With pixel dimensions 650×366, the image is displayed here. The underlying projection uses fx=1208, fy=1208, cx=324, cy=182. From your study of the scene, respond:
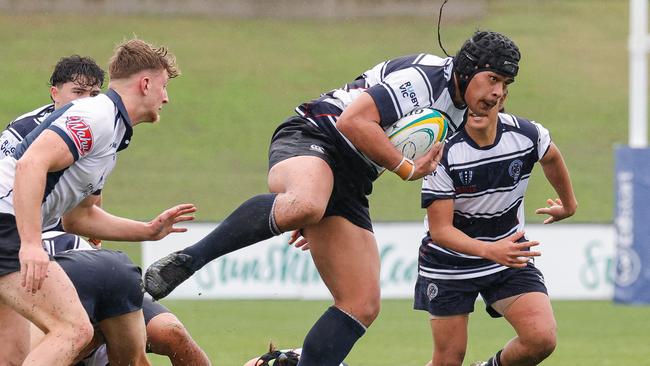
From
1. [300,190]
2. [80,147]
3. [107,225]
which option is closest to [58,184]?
[80,147]

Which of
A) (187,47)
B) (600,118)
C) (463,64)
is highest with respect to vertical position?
(463,64)

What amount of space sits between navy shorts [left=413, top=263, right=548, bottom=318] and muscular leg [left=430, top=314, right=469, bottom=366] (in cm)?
5

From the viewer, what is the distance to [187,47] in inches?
1180

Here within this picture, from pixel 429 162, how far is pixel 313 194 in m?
0.66

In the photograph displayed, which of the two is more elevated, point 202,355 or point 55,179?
point 55,179

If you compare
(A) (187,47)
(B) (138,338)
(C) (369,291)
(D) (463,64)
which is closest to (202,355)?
(B) (138,338)

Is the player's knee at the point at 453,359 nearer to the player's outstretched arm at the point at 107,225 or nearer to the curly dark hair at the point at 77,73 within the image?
the player's outstretched arm at the point at 107,225

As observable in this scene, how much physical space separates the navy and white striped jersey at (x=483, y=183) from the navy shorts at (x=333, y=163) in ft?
1.73

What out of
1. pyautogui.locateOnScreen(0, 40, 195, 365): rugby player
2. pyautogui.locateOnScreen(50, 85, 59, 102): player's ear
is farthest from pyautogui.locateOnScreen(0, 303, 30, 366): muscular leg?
pyautogui.locateOnScreen(50, 85, 59, 102): player's ear

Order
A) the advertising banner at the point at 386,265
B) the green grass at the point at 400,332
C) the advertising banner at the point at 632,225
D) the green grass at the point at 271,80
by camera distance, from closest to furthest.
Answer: the green grass at the point at 400,332 < the advertising banner at the point at 386,265 < the advertising banner at the point at 632,225 < the green grass at the point at 271,80

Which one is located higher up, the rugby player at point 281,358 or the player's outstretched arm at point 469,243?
the player's outstretched arm at point 469,243

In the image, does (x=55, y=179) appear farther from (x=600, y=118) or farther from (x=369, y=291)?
(x=600, y=118)

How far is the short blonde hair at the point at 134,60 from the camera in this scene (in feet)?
19.7

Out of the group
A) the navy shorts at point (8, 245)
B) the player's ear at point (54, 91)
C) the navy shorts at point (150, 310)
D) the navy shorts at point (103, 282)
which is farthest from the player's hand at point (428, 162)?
the player's ear at point (54, 91)
